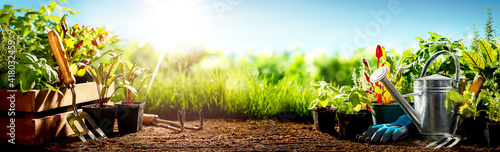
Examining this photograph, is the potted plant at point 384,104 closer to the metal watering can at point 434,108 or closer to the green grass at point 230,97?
the metal watering can at point 434,108

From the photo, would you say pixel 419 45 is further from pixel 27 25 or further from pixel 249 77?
pixel 27 25

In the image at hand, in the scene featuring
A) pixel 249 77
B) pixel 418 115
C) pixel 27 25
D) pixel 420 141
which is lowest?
→ pixel 420 141

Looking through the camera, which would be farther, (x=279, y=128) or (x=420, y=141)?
(x=279, y=128)

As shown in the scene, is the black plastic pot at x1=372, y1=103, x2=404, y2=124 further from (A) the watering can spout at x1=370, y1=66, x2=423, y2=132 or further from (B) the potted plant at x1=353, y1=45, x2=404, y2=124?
(A) the watering can spout at x1=370, y1=66, x2=423, y2=132

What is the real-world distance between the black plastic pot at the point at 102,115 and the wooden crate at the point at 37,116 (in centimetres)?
13

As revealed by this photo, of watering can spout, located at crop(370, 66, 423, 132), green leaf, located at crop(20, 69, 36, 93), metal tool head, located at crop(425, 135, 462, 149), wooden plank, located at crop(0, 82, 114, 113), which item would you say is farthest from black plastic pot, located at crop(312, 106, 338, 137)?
green leaf, located at crop(20, 69, 36, 93)

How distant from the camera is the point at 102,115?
2139 millimetres

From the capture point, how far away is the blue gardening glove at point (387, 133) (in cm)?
194

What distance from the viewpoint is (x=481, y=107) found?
1970mm

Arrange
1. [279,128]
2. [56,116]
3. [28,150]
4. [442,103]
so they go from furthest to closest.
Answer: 1. [279,128]
2. [56,116]
3. [442,103]
4. [28,150]

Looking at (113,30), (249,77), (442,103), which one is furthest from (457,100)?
(113,30)

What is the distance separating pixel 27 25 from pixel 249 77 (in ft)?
5.80

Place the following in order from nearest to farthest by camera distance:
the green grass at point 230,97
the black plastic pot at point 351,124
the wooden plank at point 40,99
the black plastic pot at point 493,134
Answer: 1. the black plastic pot at point 493,134
2. the wooden plank at point 40,99
3. the black plastic pot at point 351,124
4. the green grass at point 230,97

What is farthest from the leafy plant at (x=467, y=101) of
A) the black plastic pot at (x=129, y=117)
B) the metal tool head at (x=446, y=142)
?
the black plastic pot at (x=129, y=117)
